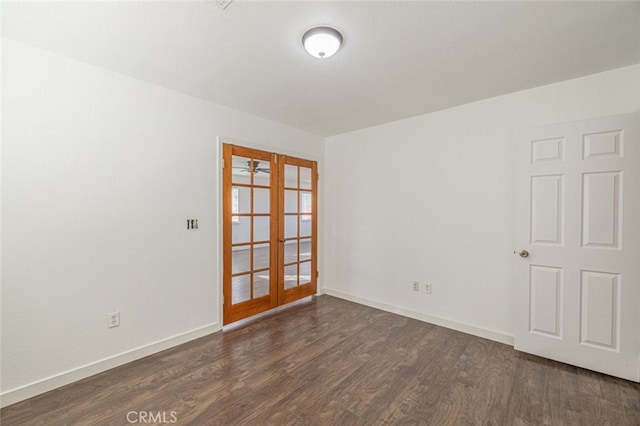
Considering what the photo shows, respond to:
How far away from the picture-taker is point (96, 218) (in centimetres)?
225

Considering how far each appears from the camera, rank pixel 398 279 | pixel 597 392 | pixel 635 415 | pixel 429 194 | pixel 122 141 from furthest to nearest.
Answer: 1. pixel 398 279
2. pixel 429 194
3. pixel 122 141
4. pixel 597 392
5. pixel 635 415

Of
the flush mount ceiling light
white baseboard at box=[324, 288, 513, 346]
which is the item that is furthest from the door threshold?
the flush mount ceiling light

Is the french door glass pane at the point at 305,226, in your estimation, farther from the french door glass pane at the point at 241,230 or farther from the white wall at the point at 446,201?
the french door glass pane at the point at 241,230

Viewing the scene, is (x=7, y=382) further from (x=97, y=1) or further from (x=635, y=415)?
(x=635, y=415)

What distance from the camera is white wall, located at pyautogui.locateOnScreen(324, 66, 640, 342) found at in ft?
8.56

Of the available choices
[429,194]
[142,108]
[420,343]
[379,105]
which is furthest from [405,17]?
[420,343]

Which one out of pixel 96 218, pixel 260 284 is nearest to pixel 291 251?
pixel 260 284

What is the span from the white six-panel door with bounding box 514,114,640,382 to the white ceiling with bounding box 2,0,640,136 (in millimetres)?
626

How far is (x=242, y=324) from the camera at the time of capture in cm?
318

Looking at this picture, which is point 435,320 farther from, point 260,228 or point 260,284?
point 260,228

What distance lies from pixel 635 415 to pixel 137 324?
12.4 feet

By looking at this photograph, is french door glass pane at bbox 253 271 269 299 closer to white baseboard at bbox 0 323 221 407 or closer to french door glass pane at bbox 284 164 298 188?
white baseboard at bbox 0 323 221 407

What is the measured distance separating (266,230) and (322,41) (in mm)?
2269

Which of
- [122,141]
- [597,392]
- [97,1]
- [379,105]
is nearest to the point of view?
[97,1]
